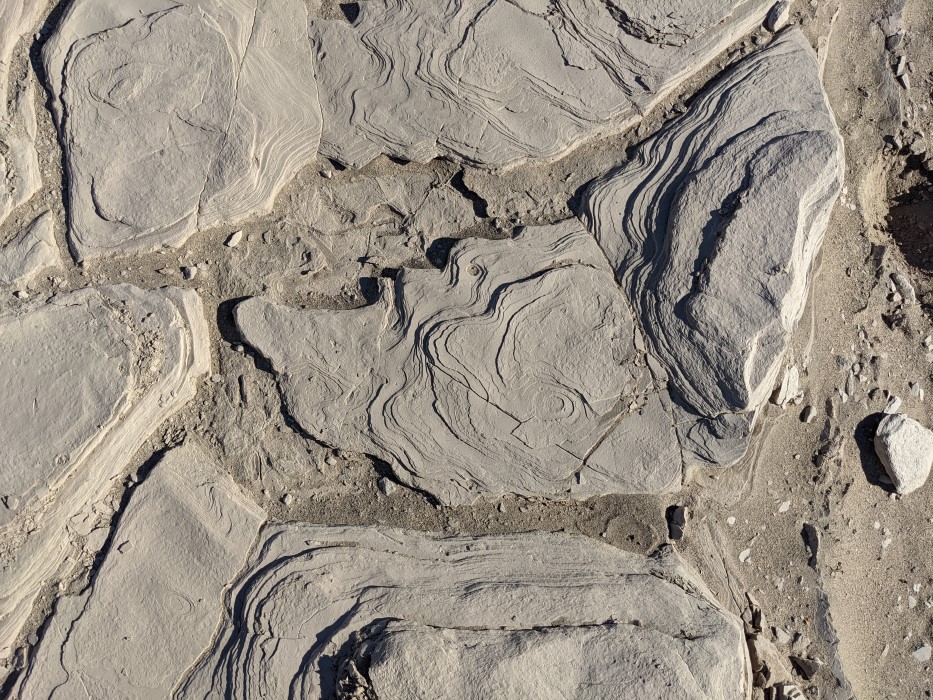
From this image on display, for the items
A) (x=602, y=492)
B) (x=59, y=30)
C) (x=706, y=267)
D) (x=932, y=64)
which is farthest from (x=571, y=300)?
(x=59, y=30)

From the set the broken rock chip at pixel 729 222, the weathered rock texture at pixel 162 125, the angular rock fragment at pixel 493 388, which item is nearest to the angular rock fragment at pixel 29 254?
the weathered rock texture at pixel 162 125

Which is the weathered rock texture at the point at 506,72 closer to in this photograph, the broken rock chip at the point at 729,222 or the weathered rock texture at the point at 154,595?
the broken rock chip at the point at 729,222

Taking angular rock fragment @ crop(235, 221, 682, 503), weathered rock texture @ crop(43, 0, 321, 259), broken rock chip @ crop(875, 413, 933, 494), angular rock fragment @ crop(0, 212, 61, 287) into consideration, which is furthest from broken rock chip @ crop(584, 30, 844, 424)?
angular rock fragment @ crop(0, 212, 61, 287)

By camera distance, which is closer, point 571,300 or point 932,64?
point 571,300

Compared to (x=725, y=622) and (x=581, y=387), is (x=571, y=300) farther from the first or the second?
(x=725, y=622)

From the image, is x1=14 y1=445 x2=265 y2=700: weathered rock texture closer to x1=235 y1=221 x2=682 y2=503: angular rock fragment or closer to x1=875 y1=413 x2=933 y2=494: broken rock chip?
x1=235 y1=221 x2=682 y2=503: angular rock fragment

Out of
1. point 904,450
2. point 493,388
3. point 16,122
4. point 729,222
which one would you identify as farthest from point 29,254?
point 904,450
